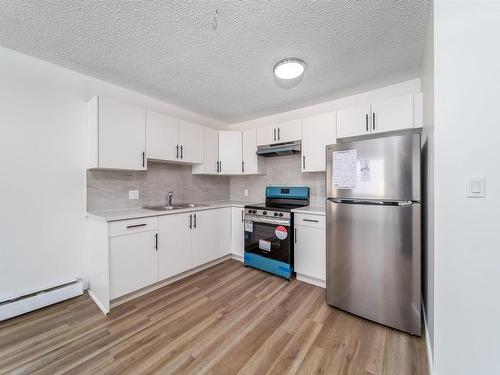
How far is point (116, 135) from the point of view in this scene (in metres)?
2.21

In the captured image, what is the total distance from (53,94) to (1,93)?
1.17 ft

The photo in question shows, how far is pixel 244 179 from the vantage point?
12.8 ft

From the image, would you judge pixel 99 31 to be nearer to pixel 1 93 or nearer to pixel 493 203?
pixel 1 93

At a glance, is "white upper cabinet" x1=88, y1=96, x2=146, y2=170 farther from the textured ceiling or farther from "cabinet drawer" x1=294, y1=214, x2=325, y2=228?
"cabinet drawer" x1=294, y1=214, x2=325, y2=228

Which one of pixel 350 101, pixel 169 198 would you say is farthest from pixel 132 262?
pixel 350 101

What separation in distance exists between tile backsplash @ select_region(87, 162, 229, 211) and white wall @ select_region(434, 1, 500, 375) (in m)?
3.01

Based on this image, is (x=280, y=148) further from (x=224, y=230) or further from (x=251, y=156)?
(x=224, y=230)

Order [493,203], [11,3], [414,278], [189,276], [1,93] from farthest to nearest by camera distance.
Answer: [189,276]
[1,93]
[414,278]
[11,3]
[493,203]

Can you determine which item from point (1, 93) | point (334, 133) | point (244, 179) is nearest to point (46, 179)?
point (1, 93)

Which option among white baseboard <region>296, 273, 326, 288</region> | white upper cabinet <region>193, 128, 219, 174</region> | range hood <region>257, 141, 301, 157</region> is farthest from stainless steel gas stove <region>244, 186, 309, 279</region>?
white upper cabinet <region>193, 128, 219, 174</region>

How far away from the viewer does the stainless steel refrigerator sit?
1585mm

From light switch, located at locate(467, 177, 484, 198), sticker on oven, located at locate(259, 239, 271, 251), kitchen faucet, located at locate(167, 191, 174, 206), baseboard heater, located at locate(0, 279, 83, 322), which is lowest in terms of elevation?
baseboard heater, located at locate(0, 279, 83, 322)

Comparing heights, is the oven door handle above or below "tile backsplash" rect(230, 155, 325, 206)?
below

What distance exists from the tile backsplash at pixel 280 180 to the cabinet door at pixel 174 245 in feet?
4.82
